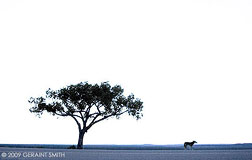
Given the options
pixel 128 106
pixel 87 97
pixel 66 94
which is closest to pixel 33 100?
pixel 66 94

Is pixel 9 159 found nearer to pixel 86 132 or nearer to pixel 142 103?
pixel 86 132

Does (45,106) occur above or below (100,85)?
below

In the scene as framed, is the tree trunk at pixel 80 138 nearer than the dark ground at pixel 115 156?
No

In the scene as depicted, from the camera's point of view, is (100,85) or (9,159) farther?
(100,85)

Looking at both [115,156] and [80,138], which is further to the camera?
[80,138]

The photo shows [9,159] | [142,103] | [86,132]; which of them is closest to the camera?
[9,159]

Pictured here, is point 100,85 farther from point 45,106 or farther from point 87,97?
point 45,106

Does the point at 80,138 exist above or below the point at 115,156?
above

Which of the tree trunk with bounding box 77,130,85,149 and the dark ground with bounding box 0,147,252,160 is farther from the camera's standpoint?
the tree trunk with bounding box 77,130,85,149

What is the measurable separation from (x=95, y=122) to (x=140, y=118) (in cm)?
844

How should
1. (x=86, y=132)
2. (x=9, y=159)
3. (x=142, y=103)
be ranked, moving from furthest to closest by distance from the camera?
1. (x=142, y=103)
2. (x=86, y=132)
3. (x=9, y=159)

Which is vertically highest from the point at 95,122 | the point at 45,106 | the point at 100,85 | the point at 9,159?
the point at 100,85

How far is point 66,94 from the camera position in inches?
1727

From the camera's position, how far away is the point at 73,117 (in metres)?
43.8
